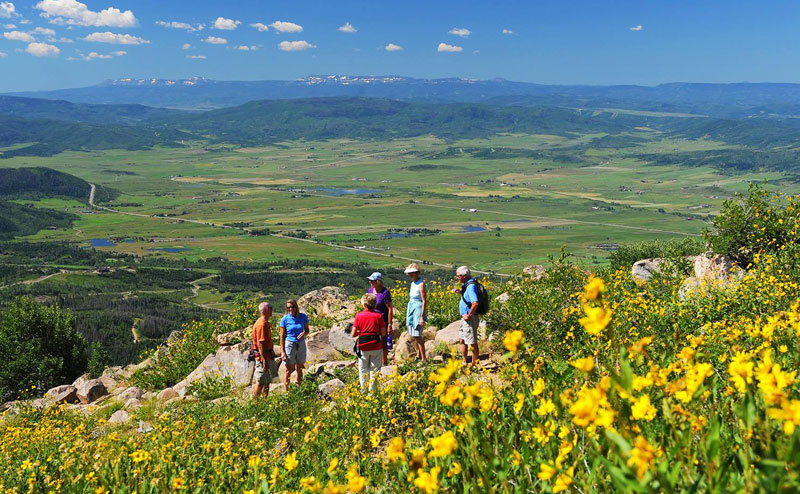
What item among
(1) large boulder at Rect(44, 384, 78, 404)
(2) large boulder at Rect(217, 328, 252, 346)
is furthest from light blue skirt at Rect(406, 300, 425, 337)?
(1) large boulder at Rect(44, 384, 78, 404)

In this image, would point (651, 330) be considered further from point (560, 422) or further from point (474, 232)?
point (474, 232)

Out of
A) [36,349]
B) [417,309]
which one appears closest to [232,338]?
[417,309]

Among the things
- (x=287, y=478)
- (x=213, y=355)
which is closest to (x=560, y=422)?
(x=287, y=478)

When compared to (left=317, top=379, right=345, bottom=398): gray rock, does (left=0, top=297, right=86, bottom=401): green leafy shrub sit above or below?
below

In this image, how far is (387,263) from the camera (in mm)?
118438

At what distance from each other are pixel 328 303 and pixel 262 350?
7.25 metres

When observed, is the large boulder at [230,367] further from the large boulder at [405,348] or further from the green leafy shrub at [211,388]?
the large boulder at [405,348]

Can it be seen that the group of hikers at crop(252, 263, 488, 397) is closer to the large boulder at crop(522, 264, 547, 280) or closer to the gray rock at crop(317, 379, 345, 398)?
the gray rock at crop(317, 379, 345, 398)

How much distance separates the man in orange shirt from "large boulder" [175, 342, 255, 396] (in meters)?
1.95

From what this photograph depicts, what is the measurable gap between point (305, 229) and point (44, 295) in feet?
233

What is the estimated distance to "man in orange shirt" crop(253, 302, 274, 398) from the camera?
428 inches

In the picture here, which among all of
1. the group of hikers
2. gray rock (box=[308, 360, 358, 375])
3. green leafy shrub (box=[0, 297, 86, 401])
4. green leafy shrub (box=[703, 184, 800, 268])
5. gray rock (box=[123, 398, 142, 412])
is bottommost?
green leafy shrub (box=[0, 297, 86, 401])

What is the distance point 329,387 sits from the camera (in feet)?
32.3

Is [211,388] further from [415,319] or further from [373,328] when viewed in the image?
[415,319]
